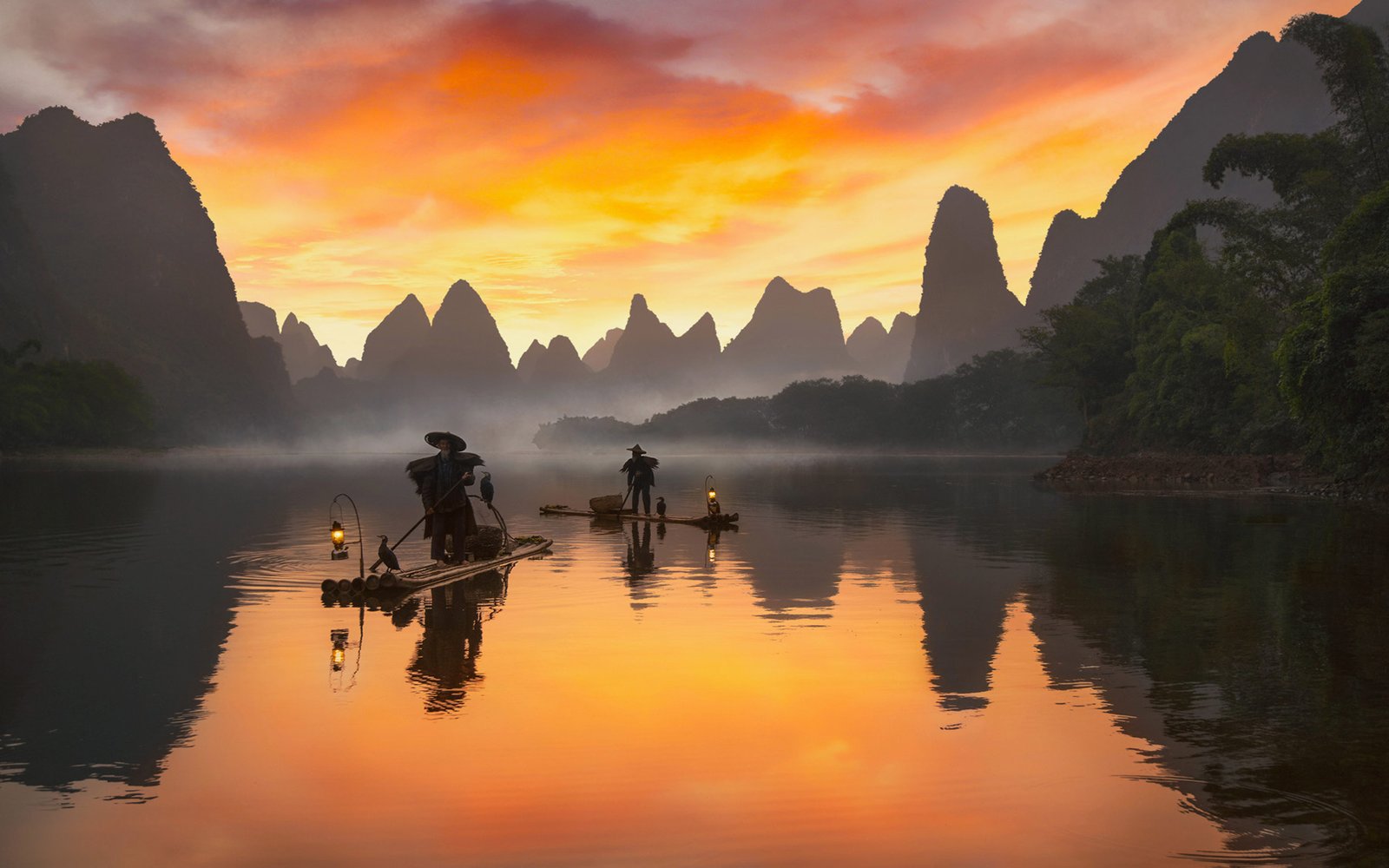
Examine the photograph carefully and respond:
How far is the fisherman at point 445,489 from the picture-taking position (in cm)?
1842

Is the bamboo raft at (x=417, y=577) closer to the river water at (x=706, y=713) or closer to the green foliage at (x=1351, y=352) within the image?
the river water at (x=706, y=713)

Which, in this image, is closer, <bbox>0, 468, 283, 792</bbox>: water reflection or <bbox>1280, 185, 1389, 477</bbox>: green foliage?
<bbox>0, 468, 283, 792</bbox>: water reflection

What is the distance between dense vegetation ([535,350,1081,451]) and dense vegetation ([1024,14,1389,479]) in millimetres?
34006

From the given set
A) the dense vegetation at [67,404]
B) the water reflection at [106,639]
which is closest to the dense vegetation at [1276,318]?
the water reflection at [106,639]

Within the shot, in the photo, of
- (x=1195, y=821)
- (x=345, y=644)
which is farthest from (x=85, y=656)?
(x=1195, y=821)

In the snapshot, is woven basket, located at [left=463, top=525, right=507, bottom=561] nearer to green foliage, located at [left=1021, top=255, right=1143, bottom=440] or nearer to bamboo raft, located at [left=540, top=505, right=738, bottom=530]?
bamboo raft, located at [left=540, top=505, right=738, bottom=530]

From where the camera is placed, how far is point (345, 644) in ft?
40.8

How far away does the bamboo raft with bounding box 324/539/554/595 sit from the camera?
15.5m

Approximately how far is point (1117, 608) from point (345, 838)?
457 inches

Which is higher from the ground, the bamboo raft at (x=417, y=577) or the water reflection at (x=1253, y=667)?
the bamboo raft at (x=417, y=577)

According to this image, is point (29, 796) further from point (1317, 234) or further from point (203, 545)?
point (1317, 234)

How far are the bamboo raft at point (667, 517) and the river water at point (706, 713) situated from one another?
25.1 feet

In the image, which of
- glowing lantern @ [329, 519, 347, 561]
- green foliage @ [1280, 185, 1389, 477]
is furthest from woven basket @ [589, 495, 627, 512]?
green foliage @ [1280, 185, 1389, 477]

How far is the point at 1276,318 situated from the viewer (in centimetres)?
4612
